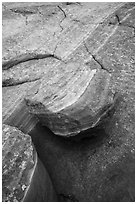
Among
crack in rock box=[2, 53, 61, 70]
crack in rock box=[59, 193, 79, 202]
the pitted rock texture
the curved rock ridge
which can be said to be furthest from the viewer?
crack in rock box=[2, 53, 61, 70]

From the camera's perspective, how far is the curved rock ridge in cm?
217

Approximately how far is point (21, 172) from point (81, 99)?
577 mm

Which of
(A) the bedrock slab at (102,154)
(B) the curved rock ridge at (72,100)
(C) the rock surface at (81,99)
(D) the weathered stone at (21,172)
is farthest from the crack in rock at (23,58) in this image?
(D) the weathered stone at (21,172)

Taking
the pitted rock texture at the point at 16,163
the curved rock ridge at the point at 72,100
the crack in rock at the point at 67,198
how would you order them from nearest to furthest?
the pitted rock texture at the point at 16,163 → the curved rock ridge at the point at 72,100 → the crack in rock at the point at 67,198

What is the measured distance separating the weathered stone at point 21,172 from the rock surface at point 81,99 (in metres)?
0.06

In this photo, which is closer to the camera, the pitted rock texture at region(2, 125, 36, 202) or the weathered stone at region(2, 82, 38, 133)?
the pitted rock texture at region(2, 125, 36, 202)

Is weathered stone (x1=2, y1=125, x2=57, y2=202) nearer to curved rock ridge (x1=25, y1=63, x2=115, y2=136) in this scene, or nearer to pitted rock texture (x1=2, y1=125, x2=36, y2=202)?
pitted rock texture (x1=2, y1=125, x2=36, y2=202)

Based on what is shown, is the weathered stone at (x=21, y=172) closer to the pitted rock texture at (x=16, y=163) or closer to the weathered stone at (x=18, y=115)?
the pitted rock texture at (x=16, y=163)

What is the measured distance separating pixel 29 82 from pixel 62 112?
0.46 meters

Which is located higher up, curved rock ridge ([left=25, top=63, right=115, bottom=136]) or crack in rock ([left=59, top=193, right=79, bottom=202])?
curved rock ridge ([left=25, top=63, right=115, bottom=136])

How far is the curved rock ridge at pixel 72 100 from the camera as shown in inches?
85.4

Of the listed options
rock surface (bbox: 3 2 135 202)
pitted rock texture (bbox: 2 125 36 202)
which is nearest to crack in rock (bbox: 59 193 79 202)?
rock surface (bbox: 3 2 135 202)

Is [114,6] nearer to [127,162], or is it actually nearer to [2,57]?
[2,57]

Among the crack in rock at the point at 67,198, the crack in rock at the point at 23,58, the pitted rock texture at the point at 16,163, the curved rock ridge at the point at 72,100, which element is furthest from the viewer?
the crack in rock at the point at 23,58
